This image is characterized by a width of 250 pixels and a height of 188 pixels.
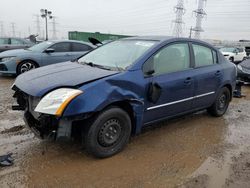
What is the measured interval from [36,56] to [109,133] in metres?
6.19

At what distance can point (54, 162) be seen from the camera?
10.3 ft

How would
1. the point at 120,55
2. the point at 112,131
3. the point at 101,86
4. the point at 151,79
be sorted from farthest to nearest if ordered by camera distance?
1. the point at 120,55
2. the point at 151,79
3. the point at 112,131
4. the point at 101,86

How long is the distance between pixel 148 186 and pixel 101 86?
1.24 meters

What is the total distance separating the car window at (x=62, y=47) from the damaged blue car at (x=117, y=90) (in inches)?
193

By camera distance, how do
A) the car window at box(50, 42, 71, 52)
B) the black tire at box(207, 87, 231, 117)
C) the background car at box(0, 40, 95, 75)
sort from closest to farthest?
the black tire at box(207, 87, 231, 117) → the background car at box(0, 40, 95, 75) → the car window at box(50, 42, 71, 52)

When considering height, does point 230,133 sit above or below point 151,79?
below

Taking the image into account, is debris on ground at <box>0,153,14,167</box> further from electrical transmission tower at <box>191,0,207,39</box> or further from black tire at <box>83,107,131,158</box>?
electrical transmission tower at <box>191,0,207,39</box>

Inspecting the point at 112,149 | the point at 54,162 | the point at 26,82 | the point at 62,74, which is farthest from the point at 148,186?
the point at 26,82

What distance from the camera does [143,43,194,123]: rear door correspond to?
11.7 feet

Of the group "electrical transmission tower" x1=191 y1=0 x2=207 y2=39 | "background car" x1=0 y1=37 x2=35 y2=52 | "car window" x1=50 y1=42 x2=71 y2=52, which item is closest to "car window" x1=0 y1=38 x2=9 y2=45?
"background car" x1=0 y1=37 x2=35 y2=52

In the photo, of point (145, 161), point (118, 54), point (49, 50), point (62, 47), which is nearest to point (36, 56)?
point (49, 50)

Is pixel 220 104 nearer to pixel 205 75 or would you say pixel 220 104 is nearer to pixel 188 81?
pixel 205 75

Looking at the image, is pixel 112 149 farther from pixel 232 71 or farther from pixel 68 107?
pixel 232 71

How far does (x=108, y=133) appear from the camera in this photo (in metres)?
3.23
